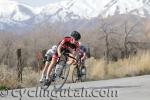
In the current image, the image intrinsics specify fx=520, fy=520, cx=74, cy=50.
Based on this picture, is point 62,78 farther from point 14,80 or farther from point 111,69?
point 111,69

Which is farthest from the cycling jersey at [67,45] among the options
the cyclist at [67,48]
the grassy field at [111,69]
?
the grassy field at [111,69]

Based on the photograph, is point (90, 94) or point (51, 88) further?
point (51, 88)

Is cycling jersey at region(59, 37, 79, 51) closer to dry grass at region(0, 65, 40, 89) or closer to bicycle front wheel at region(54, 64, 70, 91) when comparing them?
bicycle front wheel at region(54, 64, 70, 91)

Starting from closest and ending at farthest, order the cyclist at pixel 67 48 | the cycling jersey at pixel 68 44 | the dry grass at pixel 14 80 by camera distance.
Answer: the cyclist at pixel 67 48, the cycling jersey at pixel 68 44, the dry grass at pixel 14 80

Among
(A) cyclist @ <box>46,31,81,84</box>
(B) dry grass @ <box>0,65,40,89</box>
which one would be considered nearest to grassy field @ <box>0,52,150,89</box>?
(B) dry grass @ <box>0,65,40,89</box>

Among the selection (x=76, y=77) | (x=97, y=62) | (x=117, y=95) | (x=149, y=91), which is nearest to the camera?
(x=117, y=95)

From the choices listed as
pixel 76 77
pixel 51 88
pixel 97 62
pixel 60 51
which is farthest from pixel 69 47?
pixel 97 62

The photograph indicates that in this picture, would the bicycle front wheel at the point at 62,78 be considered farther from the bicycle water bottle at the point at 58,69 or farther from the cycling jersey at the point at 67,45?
the cycling jersey at the point at 67,45

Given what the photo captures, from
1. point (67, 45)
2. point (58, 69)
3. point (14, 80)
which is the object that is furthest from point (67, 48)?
point (14, 80)

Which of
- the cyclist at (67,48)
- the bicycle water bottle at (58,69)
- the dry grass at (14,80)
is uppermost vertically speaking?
the cyclist at (67,48)

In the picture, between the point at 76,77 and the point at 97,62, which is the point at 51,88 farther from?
the point at 97,62

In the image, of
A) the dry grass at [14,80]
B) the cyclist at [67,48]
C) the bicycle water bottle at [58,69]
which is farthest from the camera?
the dry grass at [14,80]

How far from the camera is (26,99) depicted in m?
10.8

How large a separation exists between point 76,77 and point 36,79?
4.97 ft
